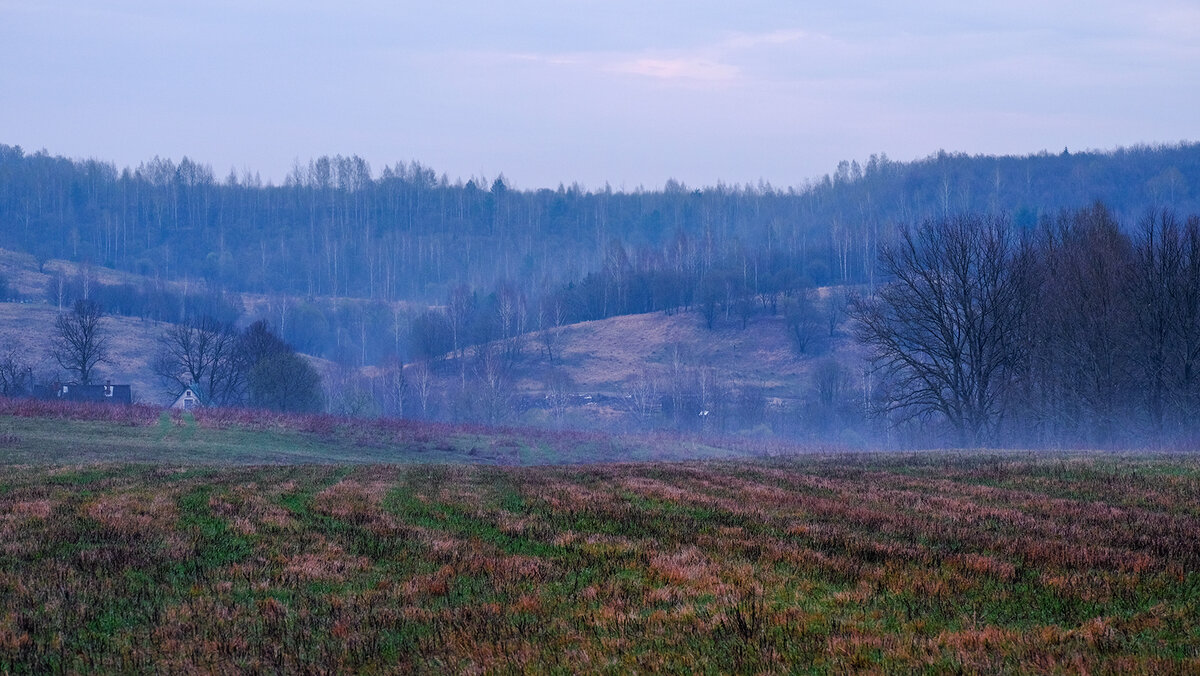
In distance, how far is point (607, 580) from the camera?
34.3 ft

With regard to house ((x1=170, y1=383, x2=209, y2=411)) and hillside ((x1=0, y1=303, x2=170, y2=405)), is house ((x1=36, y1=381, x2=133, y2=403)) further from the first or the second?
hillside ((x1=0, y1=303, x2=170, y2=405))

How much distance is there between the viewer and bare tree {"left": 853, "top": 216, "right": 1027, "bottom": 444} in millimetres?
57156

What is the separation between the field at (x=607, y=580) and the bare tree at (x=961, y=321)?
38.3 meters

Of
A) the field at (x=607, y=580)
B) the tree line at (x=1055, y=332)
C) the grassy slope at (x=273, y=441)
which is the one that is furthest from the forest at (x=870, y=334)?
the field at (x=607, y=580)

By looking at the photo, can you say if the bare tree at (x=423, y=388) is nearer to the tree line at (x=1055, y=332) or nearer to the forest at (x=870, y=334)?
the forest at (x=870, y=334)

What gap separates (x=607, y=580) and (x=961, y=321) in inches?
2093

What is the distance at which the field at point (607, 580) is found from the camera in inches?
302

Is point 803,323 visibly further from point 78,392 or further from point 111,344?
point 111,344

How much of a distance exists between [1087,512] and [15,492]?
19.6m

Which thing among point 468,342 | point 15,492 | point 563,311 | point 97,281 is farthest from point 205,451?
point 97,281

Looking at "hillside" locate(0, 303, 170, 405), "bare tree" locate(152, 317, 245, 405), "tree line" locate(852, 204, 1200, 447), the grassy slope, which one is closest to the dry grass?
the grassy slope

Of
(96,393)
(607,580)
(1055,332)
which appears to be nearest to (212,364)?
(96,393)

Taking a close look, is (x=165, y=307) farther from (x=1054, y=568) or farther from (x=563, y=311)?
(x=1054, y=568)

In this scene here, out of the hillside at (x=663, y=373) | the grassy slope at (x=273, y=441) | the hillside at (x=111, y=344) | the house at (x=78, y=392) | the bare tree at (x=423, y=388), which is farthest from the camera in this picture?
the hillside at (x=111, y=344)
